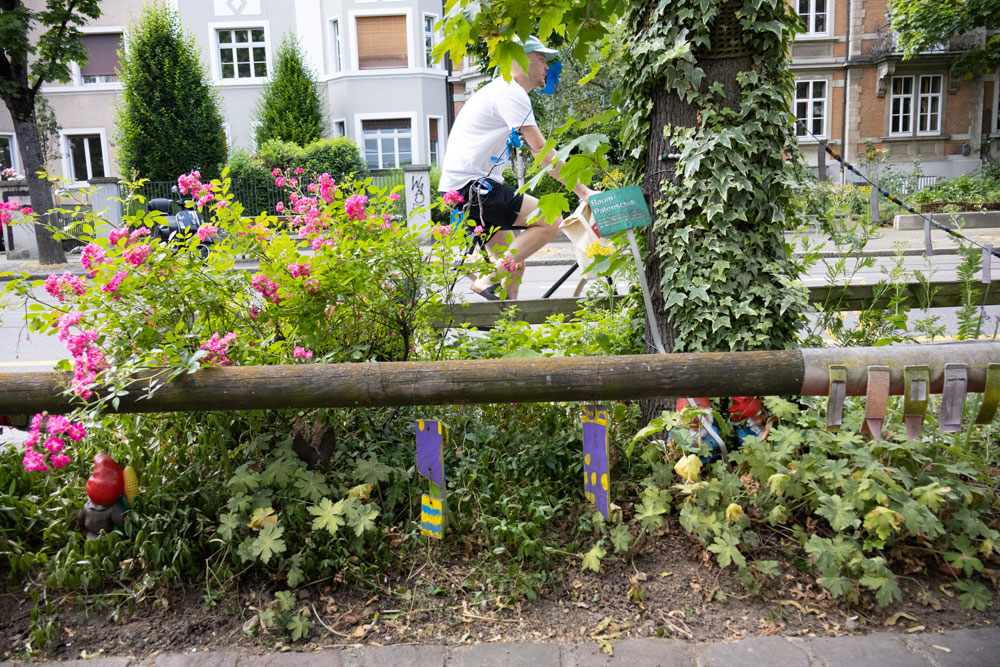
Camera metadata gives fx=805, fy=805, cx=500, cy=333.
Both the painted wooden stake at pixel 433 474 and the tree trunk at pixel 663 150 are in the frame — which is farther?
the tree trunk at pixel 663 150

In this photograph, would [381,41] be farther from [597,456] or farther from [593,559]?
[593,559]

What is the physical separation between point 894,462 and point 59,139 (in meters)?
34.5

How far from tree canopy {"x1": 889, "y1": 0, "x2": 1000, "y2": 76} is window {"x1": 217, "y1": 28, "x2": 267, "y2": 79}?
23.1m

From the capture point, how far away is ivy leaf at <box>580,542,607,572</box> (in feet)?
8.95

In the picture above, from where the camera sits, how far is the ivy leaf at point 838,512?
2.64 m

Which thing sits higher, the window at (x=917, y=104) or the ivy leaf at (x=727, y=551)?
the window at (x=917, y=104)

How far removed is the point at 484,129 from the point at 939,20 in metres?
23.4

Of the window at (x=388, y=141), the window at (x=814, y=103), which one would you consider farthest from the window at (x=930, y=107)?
the window at (x=388, y=141)

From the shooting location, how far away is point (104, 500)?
2910 mm

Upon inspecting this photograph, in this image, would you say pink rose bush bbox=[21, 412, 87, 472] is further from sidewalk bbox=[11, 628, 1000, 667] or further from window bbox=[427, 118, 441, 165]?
window bbox=[427, 118, 441, 165]

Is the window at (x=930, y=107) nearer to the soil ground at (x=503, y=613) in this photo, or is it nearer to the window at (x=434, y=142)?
the window at (x=434, y=142)

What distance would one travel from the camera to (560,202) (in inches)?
131

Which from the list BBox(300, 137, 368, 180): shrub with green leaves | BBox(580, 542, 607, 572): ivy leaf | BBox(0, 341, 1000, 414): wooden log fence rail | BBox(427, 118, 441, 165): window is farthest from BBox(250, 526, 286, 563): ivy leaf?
BBox(427, 118, 441, 165): window

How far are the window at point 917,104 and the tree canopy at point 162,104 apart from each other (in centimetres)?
2520
